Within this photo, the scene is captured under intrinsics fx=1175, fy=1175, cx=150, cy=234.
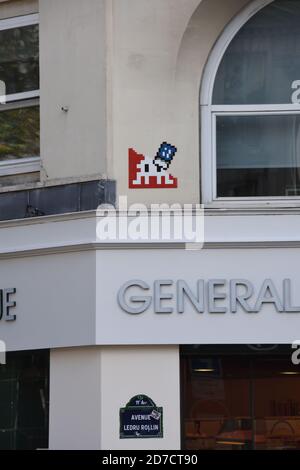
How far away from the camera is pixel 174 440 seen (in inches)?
515

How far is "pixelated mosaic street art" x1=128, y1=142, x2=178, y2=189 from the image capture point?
44.4 feet

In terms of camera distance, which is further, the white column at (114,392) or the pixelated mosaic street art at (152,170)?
the pixelated mosaic street art at (152,170)

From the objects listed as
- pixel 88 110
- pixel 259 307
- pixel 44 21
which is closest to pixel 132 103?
pixel 88 110

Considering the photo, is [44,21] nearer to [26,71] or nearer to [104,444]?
[26,71]

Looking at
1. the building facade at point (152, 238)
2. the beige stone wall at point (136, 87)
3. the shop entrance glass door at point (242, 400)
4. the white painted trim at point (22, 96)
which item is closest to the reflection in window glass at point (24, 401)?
the building facade at point (152, 238)

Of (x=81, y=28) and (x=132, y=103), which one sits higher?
(x=81, y=28)

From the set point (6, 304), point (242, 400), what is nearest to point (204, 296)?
point (242, 400)

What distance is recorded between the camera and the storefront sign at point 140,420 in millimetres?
13023

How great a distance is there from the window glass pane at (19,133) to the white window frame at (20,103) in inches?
2.4

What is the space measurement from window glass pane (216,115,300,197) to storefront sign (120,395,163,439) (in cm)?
261

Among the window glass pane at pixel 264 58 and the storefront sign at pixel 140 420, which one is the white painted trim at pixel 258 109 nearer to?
the window glass pane at pixel 264 58

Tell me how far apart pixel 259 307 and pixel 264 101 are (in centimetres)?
255

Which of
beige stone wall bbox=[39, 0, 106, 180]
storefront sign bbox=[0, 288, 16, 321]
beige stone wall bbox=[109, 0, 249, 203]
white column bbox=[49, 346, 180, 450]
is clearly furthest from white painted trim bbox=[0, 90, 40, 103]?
white column bbox=[49, 346, 180, 450]
